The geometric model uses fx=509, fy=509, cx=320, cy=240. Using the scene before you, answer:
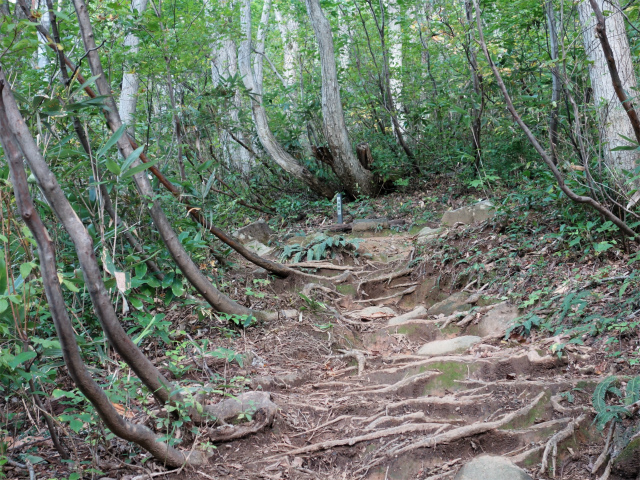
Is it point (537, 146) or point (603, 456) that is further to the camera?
point (537, 146)

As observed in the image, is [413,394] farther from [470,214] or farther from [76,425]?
[470,214]

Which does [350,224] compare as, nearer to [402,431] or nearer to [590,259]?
[590,259]

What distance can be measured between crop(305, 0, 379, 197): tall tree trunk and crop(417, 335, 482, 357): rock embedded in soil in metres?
5.90

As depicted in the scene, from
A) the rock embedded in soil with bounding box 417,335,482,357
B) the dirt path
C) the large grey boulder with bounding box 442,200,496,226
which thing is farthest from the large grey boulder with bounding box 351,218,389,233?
the rock embedded in soil with bounding box 417,335,482,357

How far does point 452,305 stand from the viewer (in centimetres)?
533

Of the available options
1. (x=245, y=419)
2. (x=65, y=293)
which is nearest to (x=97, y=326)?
(x=65, y=293)

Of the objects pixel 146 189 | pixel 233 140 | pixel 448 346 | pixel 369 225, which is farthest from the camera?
pixel 233 140

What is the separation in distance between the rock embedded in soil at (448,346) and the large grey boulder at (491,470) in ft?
5.06

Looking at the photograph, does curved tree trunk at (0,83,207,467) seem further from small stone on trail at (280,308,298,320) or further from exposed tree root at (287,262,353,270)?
exposed tree root at (287,262,353,270)

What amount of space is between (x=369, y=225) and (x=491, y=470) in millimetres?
5946

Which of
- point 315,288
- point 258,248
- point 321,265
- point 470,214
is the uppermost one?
point 470,214

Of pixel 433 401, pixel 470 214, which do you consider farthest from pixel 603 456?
pixel 470 214

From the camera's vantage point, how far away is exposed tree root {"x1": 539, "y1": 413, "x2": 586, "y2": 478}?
2.65 metres

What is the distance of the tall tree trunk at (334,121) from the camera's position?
9383mm
